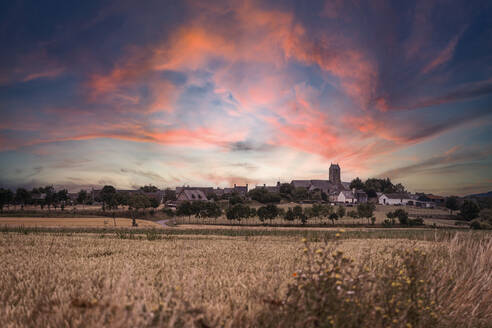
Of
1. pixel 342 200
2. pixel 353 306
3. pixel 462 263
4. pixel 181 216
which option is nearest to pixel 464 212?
pixel 342 200

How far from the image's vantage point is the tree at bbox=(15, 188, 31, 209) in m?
109

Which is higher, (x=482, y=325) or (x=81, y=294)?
(x=81, y=294)

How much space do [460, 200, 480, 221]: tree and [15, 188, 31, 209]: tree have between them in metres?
→ 147

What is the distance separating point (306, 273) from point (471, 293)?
4406 millimetres

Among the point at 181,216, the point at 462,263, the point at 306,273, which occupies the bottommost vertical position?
the point at 181,216

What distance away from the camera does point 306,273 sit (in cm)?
481

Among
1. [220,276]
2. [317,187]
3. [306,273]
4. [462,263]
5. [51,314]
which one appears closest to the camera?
[51,314]

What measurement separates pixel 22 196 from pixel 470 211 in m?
148

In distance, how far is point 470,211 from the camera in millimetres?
89750

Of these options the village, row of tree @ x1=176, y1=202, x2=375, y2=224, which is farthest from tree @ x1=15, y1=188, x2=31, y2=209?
row of tree @ x1=176, y1=202, x2=375, y2=224

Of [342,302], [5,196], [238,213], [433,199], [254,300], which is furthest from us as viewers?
[433,199]

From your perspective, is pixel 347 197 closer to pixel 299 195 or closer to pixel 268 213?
pixel 299 195

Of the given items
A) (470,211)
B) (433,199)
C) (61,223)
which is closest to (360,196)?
(433,199)

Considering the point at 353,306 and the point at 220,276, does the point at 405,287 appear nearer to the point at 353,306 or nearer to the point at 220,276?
the point at 353,306
